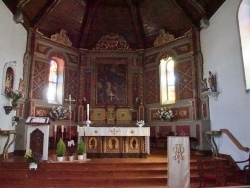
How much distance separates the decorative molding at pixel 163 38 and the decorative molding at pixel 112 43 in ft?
6.02

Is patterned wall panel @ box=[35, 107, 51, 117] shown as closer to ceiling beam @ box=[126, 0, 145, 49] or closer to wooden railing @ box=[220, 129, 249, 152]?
ceiling beam @ box=[126, 0, 145, 49]

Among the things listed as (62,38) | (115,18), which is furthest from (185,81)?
(62,38)

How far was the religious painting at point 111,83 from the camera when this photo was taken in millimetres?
13000

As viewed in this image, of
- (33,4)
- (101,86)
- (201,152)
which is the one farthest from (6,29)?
(201,152)

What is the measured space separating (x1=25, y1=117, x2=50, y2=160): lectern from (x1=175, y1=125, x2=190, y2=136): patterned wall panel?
6.41 metres

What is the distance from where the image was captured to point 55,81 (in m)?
12.4

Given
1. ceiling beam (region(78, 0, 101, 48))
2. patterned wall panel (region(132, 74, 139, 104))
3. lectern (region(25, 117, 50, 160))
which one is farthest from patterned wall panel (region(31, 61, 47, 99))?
patterned wall panel (region(132, 74, 139, 104))

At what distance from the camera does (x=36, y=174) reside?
257 inches

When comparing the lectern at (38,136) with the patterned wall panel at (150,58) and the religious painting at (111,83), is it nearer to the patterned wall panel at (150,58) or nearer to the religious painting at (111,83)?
the religious painting at (111,83)

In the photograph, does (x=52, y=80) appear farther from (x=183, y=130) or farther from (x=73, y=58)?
(x=183, y=130)

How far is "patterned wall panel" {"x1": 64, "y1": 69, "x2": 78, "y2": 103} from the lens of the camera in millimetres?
12430

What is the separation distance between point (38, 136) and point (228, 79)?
6929mm

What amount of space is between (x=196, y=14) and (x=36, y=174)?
30.9 feet

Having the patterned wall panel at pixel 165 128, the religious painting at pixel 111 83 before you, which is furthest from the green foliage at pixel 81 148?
the patterned wall panel at pixel 165 128
